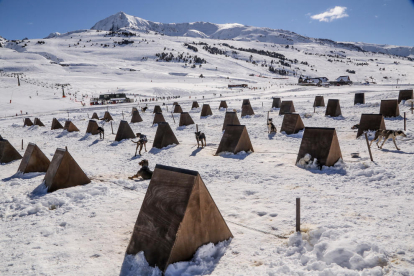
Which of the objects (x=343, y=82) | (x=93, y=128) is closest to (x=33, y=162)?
(x=93, y=128)

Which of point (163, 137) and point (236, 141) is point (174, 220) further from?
point (163, 137)

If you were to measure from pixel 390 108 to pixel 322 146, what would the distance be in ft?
36.8

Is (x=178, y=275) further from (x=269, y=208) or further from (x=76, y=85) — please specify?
(x=76, y=85)

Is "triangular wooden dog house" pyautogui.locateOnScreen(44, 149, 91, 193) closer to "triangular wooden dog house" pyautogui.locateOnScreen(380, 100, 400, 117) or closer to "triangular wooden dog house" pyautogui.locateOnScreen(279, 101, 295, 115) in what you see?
"triangular wooden dog house" pyautogui.locateOnScreen(279, 101, 295, 115)

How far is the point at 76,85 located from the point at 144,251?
6249cm

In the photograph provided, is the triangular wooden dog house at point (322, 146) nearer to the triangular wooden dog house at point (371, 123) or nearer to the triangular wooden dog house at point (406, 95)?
the triangular wooden dog house at point (371, 123)

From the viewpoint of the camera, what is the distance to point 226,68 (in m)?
96.8

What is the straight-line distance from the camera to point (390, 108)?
1673 cm

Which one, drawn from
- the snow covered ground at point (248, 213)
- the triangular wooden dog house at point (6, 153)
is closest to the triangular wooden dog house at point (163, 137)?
the snow covered ground at point (248, 213)

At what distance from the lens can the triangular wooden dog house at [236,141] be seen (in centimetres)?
1138

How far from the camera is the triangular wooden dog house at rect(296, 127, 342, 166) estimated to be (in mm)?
8711

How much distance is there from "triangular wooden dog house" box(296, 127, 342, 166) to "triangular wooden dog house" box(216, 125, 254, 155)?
2780 mm

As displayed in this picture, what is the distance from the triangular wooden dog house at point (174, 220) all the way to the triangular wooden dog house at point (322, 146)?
18.3 feet

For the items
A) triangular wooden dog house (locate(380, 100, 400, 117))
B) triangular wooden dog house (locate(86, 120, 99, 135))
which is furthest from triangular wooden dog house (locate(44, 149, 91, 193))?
triangular wooden dog house (locate(380, 100, 400, 117))
